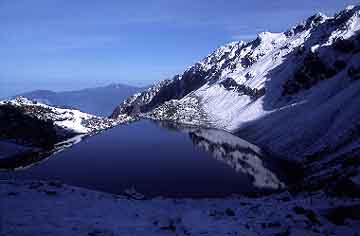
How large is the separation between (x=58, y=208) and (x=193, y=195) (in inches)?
1896

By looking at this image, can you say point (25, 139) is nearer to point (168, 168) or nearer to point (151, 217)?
point (168, 168)

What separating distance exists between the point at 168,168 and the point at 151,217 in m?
74.5

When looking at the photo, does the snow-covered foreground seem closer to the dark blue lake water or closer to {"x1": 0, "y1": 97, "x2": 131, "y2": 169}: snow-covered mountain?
the dark blue lake water

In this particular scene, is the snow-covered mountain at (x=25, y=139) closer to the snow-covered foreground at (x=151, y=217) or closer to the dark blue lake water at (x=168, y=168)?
the dark blue lake water at (x=168, y=168)

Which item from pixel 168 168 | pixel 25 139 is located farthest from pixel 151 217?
pixel 25 139

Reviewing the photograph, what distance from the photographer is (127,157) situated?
432 feet

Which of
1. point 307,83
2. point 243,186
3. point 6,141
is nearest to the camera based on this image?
point 243,186

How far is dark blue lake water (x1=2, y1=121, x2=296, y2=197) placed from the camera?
87.4m

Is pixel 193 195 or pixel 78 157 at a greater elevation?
pixel 78 157

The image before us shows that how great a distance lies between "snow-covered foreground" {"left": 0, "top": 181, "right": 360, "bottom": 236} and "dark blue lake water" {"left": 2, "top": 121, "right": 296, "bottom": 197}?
132 ft

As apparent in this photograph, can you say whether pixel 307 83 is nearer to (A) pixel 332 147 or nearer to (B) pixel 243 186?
(A) pixel 332 147

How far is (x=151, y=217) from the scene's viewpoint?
3478 cm

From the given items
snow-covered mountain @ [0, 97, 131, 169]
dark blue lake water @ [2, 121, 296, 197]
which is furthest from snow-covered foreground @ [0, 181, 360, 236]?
snow-covered mountain @ [0, 97, 131, 169]

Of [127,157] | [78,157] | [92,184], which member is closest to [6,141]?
[78,157]
